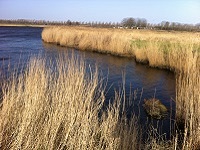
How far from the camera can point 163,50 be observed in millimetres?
13016

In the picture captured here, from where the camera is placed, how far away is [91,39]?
19.0m

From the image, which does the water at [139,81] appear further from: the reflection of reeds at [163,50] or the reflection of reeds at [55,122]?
the reflection of reeds at [55,122]

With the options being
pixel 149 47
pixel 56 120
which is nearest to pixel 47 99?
pixel 56 120

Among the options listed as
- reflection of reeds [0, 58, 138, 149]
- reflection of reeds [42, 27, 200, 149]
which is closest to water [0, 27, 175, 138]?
reflection of reeds [42, 27, 200, 149]

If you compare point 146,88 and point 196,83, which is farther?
point 146,88

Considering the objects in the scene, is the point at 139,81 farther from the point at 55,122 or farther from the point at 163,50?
the point at 55,122

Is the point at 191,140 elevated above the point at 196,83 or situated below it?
below

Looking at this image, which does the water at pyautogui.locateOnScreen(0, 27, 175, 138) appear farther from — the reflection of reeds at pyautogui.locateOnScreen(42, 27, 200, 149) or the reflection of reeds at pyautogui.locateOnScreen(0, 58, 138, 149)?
the reflection of reeds at pyautogui.locateOnScreen(0, 58, 138, 149)

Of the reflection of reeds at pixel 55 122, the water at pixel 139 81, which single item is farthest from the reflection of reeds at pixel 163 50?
the reflection of reeds at pixel 55 122

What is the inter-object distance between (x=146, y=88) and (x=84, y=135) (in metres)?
6.70

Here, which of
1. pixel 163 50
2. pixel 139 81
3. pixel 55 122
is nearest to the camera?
pixel 55 122

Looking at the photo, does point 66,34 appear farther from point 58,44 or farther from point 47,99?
point 47,99

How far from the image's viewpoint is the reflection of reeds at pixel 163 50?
5361 mm

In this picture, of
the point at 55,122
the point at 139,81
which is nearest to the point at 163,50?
the point at 139,81
